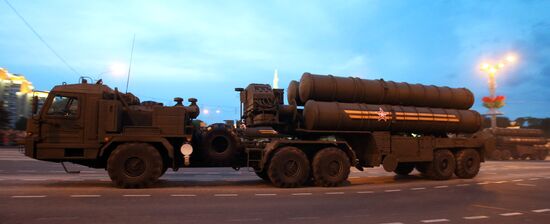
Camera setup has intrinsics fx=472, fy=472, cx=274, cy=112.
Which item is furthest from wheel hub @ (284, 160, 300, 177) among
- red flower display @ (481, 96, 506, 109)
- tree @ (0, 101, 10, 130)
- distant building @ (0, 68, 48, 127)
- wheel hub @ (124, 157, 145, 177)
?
distant building @ (0, 68, 48, 127)

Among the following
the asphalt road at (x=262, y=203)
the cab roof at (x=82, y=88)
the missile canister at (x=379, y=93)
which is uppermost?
the missile canister at (x=379, y=93)

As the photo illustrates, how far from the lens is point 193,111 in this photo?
46.7 feet

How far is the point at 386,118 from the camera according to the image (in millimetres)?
15602

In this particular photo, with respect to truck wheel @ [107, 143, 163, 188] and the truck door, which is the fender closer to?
truck wheel @ [107, 143, 163, 188]

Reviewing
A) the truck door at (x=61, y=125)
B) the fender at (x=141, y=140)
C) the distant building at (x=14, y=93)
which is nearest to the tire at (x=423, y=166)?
the fender at (x=141, y=140)

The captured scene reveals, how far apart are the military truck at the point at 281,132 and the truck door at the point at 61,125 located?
2 centimetres

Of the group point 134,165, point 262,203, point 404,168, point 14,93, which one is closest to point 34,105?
point 134,165

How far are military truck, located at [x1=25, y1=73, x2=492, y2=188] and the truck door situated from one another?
0.08 ft

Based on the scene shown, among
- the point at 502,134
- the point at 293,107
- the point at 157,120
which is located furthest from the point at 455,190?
the point at 502,134

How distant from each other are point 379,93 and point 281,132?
357 cm

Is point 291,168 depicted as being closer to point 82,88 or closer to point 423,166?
point 423,166

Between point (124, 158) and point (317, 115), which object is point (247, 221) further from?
point (317, 115)

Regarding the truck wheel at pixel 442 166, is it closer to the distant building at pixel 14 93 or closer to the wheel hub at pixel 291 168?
the wheel hub at pixel 291 168

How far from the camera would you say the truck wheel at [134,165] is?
12.7 meters
